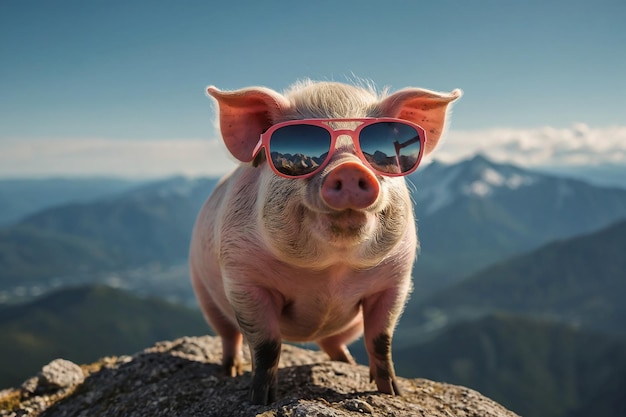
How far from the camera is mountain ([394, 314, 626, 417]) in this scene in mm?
159250

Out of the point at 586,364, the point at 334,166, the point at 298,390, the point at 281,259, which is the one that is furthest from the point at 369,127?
the point at 586,364

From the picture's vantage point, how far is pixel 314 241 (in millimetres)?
3994

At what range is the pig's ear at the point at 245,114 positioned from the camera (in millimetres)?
4434

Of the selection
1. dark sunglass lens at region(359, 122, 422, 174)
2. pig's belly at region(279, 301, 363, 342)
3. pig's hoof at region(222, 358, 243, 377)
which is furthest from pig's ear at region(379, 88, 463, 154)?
pig's hoof at region(222, 358, 243, 377)

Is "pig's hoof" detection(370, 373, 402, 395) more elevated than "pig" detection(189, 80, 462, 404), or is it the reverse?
"pig" detection(189, 80, 462, 404)

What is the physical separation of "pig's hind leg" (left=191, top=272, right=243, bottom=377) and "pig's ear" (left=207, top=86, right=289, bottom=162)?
251 cm

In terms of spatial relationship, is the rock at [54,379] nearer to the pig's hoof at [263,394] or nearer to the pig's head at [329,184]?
the pig's hoof at [263,394]

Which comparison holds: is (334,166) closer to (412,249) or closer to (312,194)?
(312,194)

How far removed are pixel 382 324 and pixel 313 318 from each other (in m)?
0.69

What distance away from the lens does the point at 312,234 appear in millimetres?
3949

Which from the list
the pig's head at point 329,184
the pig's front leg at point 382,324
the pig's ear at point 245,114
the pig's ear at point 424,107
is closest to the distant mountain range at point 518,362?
the pig's front leg at point 382,324

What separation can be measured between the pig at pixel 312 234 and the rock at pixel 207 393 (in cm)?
36

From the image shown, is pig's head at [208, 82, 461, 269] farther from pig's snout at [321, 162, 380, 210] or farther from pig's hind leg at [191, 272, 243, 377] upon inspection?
pig's hind leg at [191, 272, 243, 377]

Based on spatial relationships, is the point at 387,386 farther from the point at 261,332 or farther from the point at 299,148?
the point at 299,148
